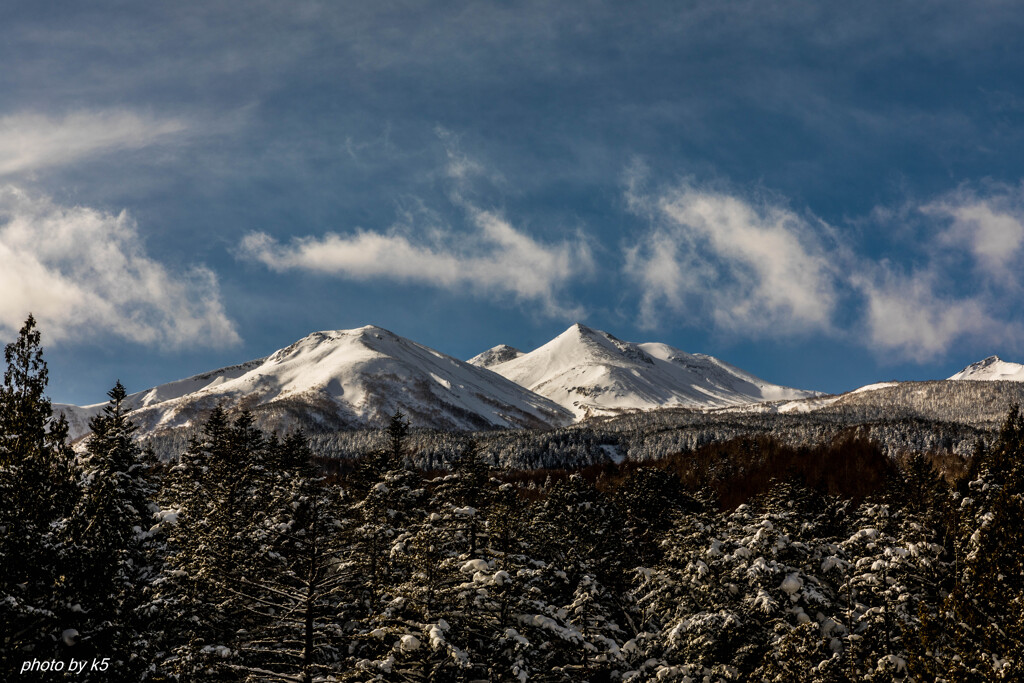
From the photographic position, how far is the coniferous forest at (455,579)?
21281mm

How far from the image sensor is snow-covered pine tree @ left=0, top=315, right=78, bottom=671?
19.1 m

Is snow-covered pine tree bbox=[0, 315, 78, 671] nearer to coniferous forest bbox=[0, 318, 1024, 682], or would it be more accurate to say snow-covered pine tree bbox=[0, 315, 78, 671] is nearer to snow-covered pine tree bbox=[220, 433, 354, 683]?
coniferous forest bbox=[0, 318, 1024, 682]

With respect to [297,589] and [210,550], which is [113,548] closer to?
[210,550]

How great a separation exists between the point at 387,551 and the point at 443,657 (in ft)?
27.0

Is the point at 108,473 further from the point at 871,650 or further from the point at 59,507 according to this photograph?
the point at 871,650

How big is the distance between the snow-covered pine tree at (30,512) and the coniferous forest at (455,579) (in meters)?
0.06

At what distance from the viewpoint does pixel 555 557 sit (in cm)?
3647

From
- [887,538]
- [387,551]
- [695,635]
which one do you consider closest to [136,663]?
[387,551]

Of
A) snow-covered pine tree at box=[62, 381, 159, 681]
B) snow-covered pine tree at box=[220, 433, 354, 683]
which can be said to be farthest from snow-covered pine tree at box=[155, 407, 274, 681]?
snow-covered pine tree at box=[62, 381, 159, 681]

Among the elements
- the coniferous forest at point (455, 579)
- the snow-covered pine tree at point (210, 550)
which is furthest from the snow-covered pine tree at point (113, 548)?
the snow-covered pine tree at point (210, 550)

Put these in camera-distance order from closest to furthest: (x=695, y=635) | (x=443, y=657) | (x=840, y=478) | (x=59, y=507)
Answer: (x=59, y=507)
(x=443, y=657)
(x=695, y=635)
(x=840, y=478)

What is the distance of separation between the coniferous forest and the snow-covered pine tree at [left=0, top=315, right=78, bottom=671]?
2.5 inches

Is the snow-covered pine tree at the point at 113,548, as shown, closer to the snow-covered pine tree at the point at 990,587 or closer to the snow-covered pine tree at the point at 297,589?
the snow-covered pine tree at the point at 297,589

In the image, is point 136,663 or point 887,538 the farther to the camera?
point 887,538
